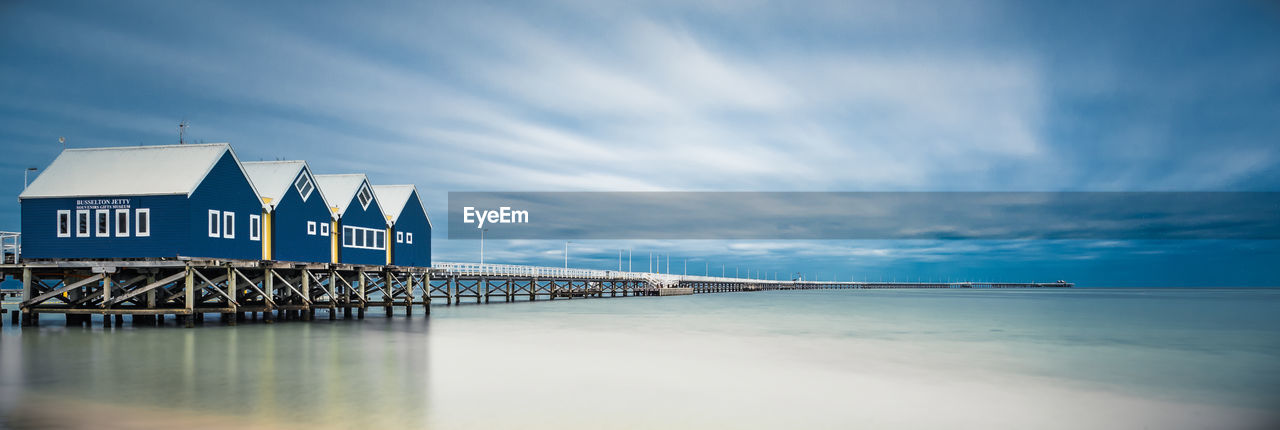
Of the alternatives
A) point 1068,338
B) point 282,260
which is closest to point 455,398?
point 282,260

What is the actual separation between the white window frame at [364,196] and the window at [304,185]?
13.2 ft

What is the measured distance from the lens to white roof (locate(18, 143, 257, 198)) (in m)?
28.9

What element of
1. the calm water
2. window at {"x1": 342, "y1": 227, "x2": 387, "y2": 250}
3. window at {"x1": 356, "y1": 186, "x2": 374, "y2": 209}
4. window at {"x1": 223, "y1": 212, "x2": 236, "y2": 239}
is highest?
window at {"x1": 356, "y1": 186, "x2": 374, "y2": 209}

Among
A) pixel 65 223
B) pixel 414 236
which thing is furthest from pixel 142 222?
pixel 414 236

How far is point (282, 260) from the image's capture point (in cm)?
3444

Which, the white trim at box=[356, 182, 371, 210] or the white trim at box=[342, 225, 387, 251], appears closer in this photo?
the white trim at box=[342, 225, 387, 251]

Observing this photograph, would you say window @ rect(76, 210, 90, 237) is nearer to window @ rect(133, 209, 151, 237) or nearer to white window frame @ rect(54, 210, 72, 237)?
white window frame @ rect(54, 210, 72, 237)

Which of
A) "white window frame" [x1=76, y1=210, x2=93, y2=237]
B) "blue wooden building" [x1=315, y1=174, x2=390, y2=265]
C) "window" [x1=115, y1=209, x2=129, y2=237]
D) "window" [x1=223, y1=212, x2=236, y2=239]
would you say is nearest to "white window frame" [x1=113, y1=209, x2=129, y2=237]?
"window" [x1=115, y1=209, x2=129, y2=237]

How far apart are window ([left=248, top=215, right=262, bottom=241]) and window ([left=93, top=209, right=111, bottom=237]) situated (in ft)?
15.4

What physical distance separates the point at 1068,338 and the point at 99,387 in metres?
32.1

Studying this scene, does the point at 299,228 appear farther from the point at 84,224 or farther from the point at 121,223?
the point at 84,224

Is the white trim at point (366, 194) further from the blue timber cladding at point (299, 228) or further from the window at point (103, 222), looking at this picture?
the window at point (103, 222)

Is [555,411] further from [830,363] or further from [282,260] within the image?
[282,260]

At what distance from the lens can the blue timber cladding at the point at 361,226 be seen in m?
39.2
